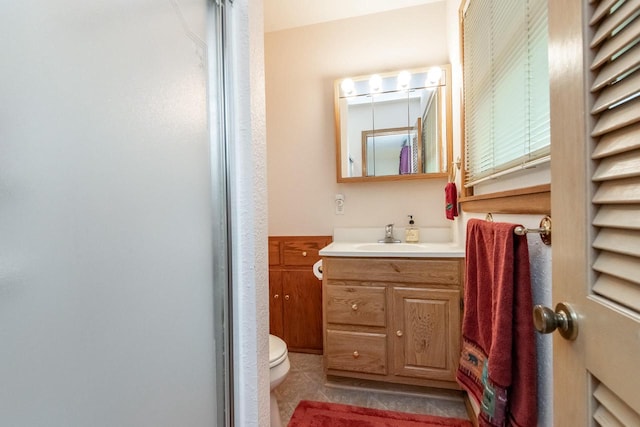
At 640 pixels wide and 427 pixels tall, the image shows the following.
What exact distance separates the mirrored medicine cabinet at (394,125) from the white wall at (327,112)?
0.29 feet

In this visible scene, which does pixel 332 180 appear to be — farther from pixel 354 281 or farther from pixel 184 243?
pixel 184 243

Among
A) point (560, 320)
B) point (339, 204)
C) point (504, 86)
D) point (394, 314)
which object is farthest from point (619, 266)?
point (339, 204)

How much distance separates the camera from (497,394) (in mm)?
784

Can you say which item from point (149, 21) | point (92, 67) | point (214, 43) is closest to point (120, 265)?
point (92, 67)

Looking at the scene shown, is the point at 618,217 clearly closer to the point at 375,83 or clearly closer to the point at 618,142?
the point at 618,142

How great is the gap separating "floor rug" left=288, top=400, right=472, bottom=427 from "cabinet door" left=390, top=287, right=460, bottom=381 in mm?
199

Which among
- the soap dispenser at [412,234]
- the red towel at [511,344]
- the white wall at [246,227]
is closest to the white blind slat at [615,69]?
the red towel at [511,344]

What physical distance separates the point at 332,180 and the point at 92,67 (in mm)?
1879

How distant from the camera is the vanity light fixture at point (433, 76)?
1.98m

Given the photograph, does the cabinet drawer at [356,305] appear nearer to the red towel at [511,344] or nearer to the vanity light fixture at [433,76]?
the red towel at [511,344]

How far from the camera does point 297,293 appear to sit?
2.20 meters

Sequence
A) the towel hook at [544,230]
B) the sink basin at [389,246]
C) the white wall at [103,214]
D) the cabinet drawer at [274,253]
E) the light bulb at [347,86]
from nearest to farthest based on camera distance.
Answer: the white wall at [103,214] < the towel hook at [544,230] < the sink basin at [389,246] < the light bulb at [347,86] < the cabinet drawer at [274,253]

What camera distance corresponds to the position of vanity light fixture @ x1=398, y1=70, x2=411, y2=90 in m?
2.04

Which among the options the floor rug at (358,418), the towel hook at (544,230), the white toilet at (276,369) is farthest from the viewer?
the floor rug at (358,418)
